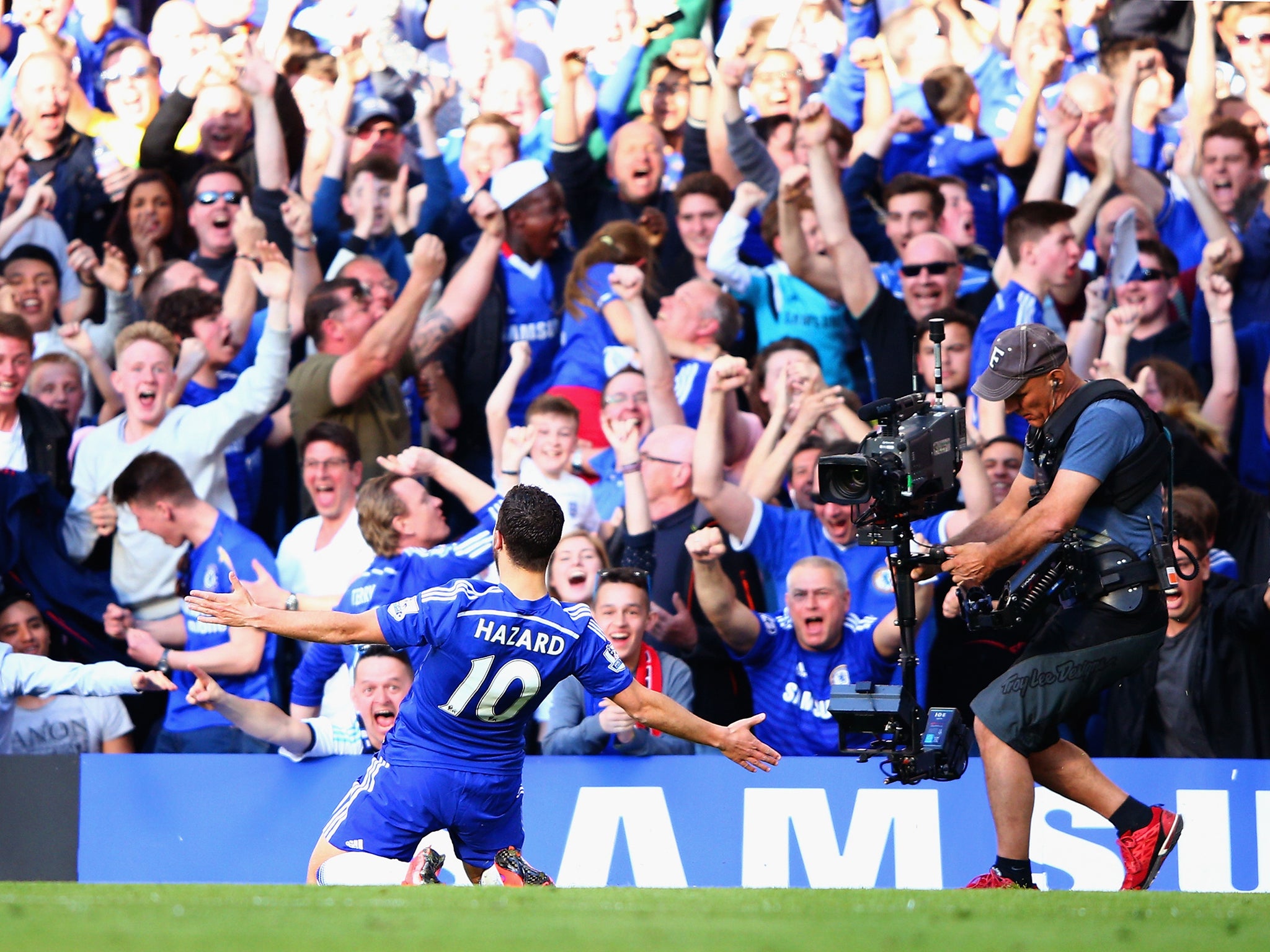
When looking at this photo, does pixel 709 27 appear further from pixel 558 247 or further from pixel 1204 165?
pixel 1204 165

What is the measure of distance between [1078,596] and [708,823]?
2355mm

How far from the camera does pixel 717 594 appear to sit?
21.9 ft

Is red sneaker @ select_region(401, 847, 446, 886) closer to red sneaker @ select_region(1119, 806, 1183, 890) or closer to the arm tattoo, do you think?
red sneaker @ select_region(1119, 806, 1183, 890)

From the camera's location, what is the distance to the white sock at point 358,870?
4375 mm

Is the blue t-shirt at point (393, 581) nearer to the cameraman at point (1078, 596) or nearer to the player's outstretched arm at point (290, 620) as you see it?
the player's outstretched arm at point (290, 620)

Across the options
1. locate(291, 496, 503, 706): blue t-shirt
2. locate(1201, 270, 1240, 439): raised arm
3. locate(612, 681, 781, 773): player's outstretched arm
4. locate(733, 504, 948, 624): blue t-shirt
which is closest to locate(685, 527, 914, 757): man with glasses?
locate(733, 504, 948, 624): blue t-shirt

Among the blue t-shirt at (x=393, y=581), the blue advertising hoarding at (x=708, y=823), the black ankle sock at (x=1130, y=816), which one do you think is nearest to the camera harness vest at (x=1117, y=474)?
the black ankle sock at (x=1130, y=816)

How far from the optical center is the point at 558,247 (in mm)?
8078

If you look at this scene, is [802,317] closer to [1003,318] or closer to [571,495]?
[1003,318]

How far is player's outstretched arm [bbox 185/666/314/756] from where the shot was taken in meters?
6.28

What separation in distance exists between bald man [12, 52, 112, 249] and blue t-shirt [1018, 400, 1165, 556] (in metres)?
5.98

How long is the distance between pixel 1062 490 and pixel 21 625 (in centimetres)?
503

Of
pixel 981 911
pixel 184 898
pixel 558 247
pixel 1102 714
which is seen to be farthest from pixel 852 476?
pixel 558 247

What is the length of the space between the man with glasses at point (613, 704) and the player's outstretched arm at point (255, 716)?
43.3 inches
